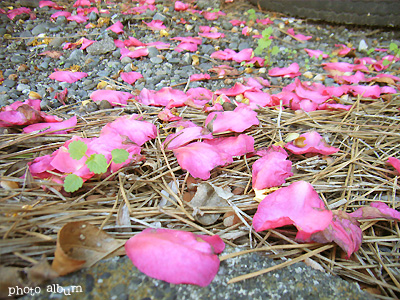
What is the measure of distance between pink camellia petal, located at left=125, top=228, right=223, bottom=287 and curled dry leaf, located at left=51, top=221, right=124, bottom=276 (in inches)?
2.5

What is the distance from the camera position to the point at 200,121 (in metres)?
1.28

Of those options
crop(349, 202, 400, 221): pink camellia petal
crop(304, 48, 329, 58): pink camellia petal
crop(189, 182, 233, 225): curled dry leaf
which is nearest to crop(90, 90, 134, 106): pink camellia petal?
crop(189, 182, 233, 225): curled dry leaf

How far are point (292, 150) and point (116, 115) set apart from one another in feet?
2.77

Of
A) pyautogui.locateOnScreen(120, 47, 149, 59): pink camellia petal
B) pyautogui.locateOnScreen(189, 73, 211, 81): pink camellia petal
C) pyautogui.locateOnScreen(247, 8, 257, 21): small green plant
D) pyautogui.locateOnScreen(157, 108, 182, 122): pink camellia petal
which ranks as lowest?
pyautogui.locateOnScreen(157, 108, 182, 122): pink camellia petal

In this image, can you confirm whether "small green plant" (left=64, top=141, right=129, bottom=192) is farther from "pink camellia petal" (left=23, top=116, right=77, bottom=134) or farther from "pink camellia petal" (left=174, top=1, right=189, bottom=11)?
"pink camellia petal" (left=174, top=1, right=189, bottom=11)

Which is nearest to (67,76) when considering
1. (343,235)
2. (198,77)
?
(198,77)

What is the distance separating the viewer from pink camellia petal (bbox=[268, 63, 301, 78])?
1.82 meters

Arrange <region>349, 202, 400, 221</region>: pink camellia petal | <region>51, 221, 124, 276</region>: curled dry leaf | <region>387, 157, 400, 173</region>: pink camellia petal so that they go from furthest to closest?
<region>387, 157, 400, 173</region>: pink camellia petal
<region>349, 202, 400, 221</region>: pink camellia petal
<region>51, 221, 124, 276</region>: curled dry leaf

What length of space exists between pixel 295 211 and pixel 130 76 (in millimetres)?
1282

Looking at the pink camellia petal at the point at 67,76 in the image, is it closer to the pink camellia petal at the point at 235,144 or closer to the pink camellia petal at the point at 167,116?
the pink camellia petal at the point at 167,116

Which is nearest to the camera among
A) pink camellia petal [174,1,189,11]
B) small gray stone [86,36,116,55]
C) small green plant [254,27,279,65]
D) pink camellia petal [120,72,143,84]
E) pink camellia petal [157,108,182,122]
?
pink camellia petal [157,108,182,122]

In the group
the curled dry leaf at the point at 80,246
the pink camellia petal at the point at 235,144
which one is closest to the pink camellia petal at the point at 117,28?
the pink camellia petal at the point at 235,144

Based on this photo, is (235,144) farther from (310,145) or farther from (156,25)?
(156,25)

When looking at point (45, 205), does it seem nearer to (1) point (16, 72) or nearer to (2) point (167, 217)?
(2) point (167, 217)
